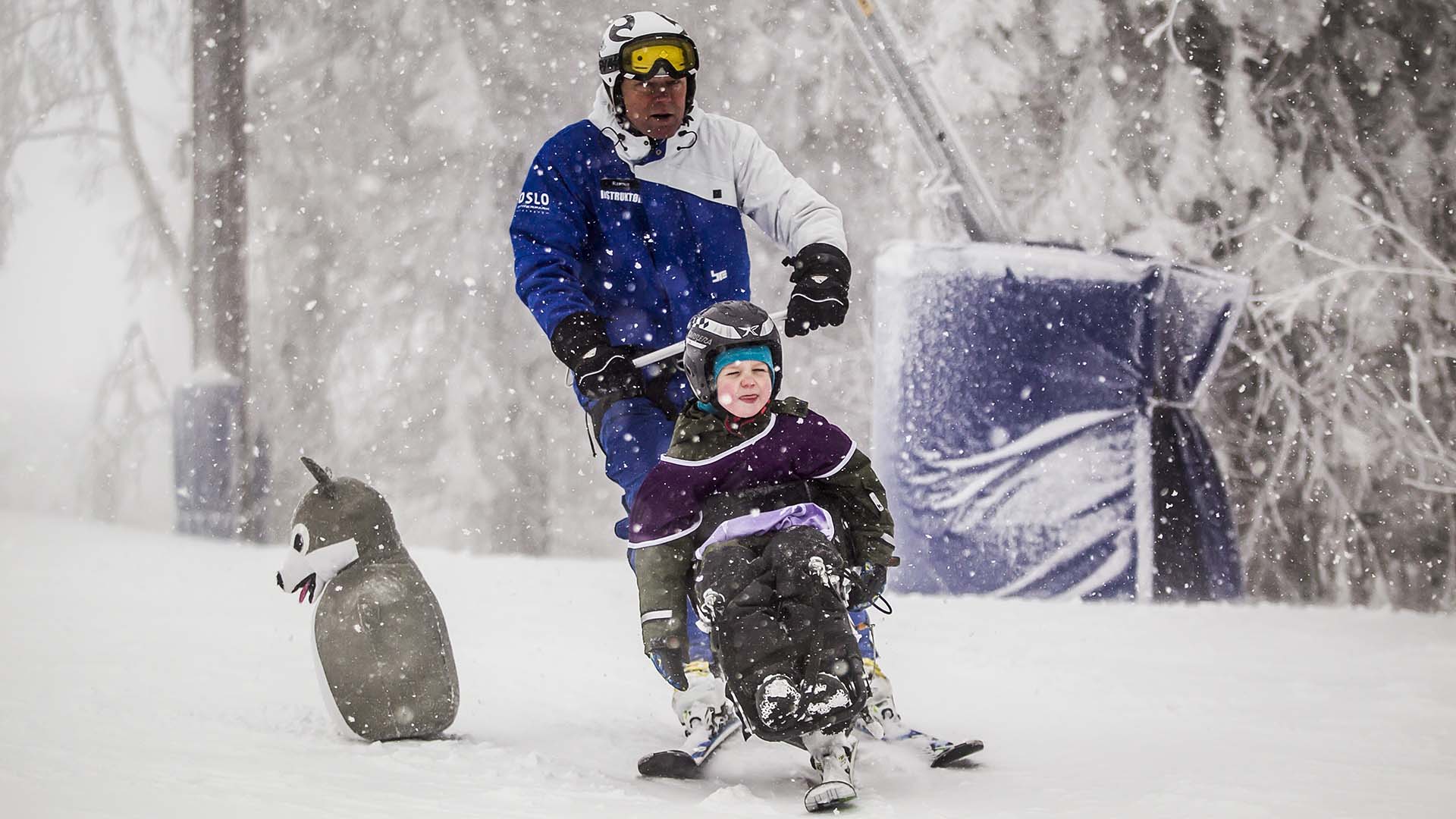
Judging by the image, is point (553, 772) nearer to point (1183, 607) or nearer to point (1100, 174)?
point (1183, 607)

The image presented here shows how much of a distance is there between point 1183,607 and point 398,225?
4.81 m

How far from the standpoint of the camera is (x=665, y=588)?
260cm

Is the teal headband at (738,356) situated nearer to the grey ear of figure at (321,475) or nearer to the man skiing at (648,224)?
the man skiing at (648,224)

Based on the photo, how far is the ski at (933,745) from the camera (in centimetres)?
276

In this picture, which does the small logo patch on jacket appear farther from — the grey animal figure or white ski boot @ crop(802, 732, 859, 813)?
white ski boot @ crop(802, 732, 859, 813)

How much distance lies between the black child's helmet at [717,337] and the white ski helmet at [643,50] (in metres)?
0.64

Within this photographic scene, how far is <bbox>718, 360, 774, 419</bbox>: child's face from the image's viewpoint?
2.63 meters

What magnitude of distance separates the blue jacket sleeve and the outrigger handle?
0.64ft

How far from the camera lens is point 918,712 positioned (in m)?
3.71

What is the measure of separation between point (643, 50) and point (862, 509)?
117 cm

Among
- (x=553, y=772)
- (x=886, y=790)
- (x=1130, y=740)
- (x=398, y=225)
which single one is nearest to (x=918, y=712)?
(x=1130, y=740)

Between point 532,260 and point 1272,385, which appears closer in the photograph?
point 532,260

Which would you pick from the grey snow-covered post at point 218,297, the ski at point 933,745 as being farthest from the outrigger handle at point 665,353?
the grey snow-covered post at point 218,297

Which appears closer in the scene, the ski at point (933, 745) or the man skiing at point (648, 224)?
the ski at point (933, 745)
